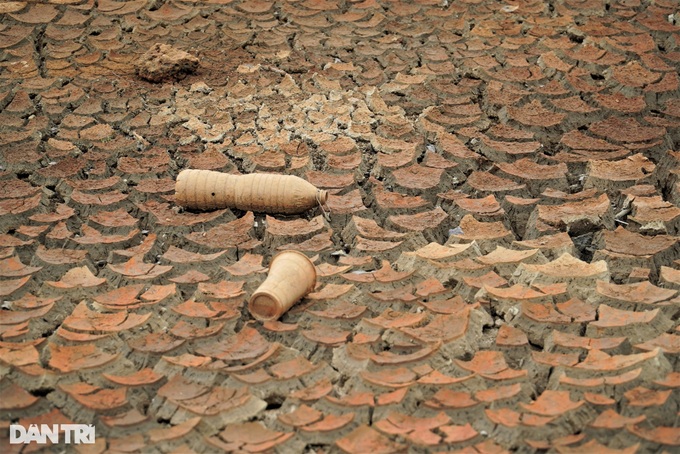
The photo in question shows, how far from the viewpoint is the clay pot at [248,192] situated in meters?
4.98

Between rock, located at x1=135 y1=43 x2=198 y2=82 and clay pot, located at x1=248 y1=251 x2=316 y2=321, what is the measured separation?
6.86ft

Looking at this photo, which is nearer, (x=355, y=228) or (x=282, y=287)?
(x=282, y=287)

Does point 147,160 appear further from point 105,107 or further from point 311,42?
point 311,42

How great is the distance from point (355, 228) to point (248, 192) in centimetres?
49

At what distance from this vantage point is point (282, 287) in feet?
13.8

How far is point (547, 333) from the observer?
4.13 metres

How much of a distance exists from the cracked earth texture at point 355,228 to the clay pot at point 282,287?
0.06 m

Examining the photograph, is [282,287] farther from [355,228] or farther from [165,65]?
[165,65]

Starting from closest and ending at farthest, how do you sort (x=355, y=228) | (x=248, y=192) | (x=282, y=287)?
(x=282, y=287) < (x=355, y=228) < (x=248, y=192)

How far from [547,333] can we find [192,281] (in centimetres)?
137

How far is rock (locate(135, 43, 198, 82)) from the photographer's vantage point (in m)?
6.14

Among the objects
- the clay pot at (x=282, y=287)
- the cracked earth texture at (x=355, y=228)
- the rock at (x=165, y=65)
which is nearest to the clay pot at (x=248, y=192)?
the cracked earth texture at (x=355, y=228)

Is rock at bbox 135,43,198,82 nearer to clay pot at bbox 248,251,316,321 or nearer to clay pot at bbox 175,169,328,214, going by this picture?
clay pot at bbox 175,169,328,214

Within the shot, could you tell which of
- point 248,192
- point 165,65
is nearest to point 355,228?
point 248,192
